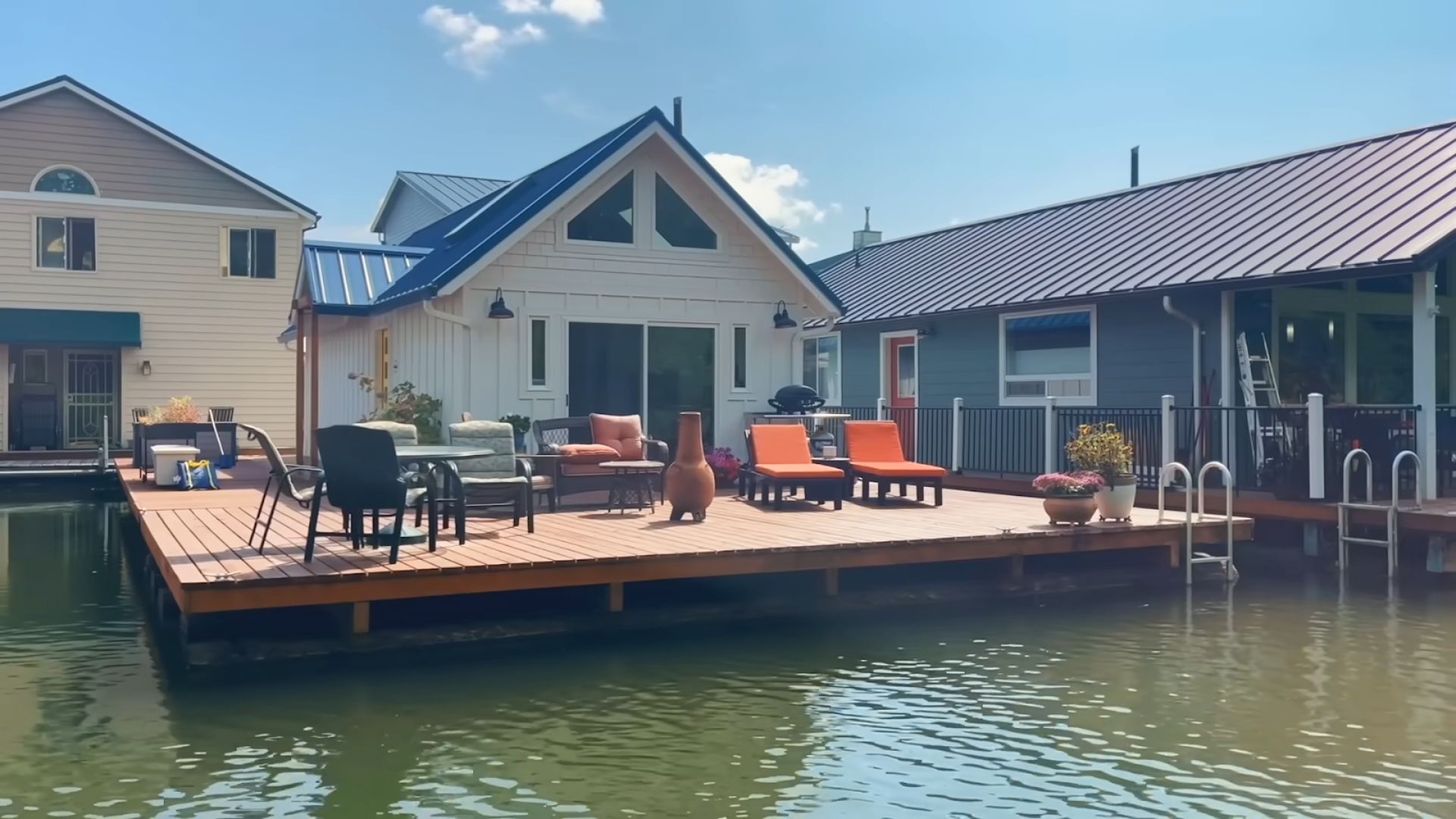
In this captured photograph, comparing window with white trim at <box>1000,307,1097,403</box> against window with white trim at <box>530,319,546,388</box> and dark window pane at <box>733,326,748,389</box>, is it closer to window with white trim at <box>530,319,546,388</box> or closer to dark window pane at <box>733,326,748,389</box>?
dark window pane at <box>733,326,748,389</box>

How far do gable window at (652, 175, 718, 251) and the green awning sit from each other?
40.4ft

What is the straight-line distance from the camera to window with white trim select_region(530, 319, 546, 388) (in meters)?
12.4

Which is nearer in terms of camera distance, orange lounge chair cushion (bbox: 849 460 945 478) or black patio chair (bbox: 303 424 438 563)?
black patio chair (bbox: 303 424 438 563)

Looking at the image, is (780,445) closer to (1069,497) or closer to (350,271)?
(1069,497)

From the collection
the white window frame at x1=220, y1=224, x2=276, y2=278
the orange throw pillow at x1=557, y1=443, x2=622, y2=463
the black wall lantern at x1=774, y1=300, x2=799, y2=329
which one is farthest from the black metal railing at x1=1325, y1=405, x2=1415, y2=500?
the white window frame at x1=220, y1=224, x2=276, y2=278

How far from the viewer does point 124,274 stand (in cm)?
2155

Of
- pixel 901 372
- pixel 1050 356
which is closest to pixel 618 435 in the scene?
pixel 1050 356

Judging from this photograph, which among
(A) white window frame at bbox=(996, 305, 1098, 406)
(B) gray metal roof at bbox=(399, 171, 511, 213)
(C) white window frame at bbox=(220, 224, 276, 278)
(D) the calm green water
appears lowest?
(D) the calm green water

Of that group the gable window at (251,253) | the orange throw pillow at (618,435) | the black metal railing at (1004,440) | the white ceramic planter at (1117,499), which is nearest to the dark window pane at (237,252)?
the gable window at (251,253)

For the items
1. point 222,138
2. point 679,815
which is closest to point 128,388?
point 222,138

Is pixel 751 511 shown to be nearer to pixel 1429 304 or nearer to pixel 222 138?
pixel 1429 304

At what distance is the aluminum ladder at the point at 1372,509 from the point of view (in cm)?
1047

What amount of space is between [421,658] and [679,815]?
3196 millimetres

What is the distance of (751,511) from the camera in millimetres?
10789
